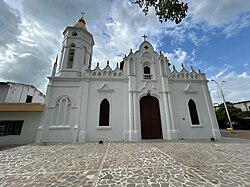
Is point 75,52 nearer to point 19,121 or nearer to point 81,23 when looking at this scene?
point 81,23

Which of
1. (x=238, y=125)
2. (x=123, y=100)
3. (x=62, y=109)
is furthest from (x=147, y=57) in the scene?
(x=238, y=125)

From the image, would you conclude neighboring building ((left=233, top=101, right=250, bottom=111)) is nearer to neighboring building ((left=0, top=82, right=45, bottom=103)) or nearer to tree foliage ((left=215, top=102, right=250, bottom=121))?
tree foliage ((left=215, top=102, right=250, bottom=121))

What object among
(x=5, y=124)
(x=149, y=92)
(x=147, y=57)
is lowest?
(x=5, y=124)

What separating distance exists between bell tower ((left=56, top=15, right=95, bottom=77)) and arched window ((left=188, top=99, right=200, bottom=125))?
11876 mm

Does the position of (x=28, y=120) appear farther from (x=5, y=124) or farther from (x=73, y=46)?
(x=73, y=46)

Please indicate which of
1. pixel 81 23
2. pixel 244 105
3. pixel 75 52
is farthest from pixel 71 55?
pixel 244 105

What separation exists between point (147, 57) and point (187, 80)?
5247 mm

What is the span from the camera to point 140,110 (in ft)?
37.1

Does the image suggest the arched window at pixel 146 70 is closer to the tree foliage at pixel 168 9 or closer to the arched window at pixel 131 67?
the arched window at pixel 131 67

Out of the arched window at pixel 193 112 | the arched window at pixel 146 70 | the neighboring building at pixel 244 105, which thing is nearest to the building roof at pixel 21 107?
the arched window at pixel 146 70

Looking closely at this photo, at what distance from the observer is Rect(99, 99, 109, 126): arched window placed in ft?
34.3

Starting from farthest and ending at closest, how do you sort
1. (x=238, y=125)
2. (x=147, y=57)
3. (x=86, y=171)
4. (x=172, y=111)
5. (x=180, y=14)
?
1. (x=238, y=125)
2. (x=147, y=57)
3. (x=172, y=111)
4. (x=180, y=14)
5. (x=86, y=171)

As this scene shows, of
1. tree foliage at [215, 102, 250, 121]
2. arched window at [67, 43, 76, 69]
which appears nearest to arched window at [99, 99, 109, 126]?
arched window at [67, 43, 76, 69]

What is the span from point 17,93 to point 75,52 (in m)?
10.3
